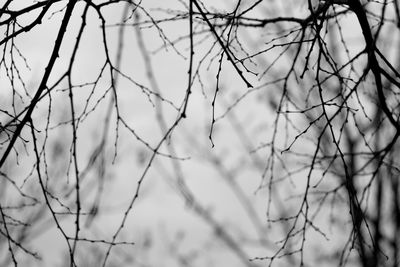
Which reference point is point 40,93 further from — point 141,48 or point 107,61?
point 141,48

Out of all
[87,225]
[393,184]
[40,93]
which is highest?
[393,184]

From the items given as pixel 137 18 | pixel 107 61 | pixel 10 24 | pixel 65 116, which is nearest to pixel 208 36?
pixel 137 18

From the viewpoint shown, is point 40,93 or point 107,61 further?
point 107,61

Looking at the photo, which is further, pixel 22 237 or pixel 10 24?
pixel 22 237

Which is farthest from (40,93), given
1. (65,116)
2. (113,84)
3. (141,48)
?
(65,116)

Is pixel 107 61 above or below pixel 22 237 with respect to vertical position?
below

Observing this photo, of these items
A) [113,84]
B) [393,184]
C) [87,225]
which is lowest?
[87,225]

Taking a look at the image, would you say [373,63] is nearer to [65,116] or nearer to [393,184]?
[393,184]

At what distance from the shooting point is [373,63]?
2277 mm

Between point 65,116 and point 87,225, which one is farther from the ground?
point 65,116

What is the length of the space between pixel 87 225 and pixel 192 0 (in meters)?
1.08

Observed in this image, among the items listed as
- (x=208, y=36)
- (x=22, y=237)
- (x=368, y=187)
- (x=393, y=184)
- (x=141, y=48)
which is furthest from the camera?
(x=22, y=237)

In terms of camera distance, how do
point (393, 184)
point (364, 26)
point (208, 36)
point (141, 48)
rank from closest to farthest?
1. point (364, 26)
2. point (141, 48)
3. point (208, 36)
4. point (393, 184)

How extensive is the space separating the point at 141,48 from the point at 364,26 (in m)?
1.02
